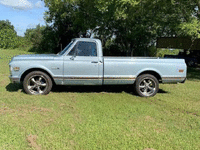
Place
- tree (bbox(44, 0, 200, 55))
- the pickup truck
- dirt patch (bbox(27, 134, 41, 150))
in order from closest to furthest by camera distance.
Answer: dirt patch (bbox(27, 134, 41, 150)) < the pickup truck < tree (bbox(44, 0, 200, 55))

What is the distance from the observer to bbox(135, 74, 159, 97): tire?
6523mm

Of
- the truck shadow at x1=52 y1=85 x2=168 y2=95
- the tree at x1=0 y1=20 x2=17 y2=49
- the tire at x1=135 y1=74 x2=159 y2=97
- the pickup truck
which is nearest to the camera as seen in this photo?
the pickup truck

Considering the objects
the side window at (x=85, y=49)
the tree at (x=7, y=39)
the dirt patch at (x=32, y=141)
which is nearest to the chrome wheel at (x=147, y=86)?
the side window at (x=85, y=49)

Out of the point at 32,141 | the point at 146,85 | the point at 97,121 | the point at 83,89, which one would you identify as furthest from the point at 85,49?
the point at 32,141

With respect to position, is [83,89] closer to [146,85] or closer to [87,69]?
[87,69]

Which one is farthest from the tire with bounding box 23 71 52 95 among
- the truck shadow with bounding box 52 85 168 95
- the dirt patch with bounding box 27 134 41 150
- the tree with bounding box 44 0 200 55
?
the tree with bounding box 44 0 200 55

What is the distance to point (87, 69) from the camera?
243 inches

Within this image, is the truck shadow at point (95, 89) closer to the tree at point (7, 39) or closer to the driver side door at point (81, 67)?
the driver side door at point (81, 67)

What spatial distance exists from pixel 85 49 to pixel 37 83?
1.89 metres

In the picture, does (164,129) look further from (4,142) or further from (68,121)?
(4,142)

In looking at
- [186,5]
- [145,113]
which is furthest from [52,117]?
[186,5]

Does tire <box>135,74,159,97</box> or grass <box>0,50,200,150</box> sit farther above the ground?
tire <box>135,74,159,97</box>

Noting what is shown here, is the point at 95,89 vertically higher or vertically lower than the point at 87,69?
lower

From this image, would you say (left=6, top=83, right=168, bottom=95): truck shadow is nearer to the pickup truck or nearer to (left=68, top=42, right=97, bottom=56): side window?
the pickup truck
